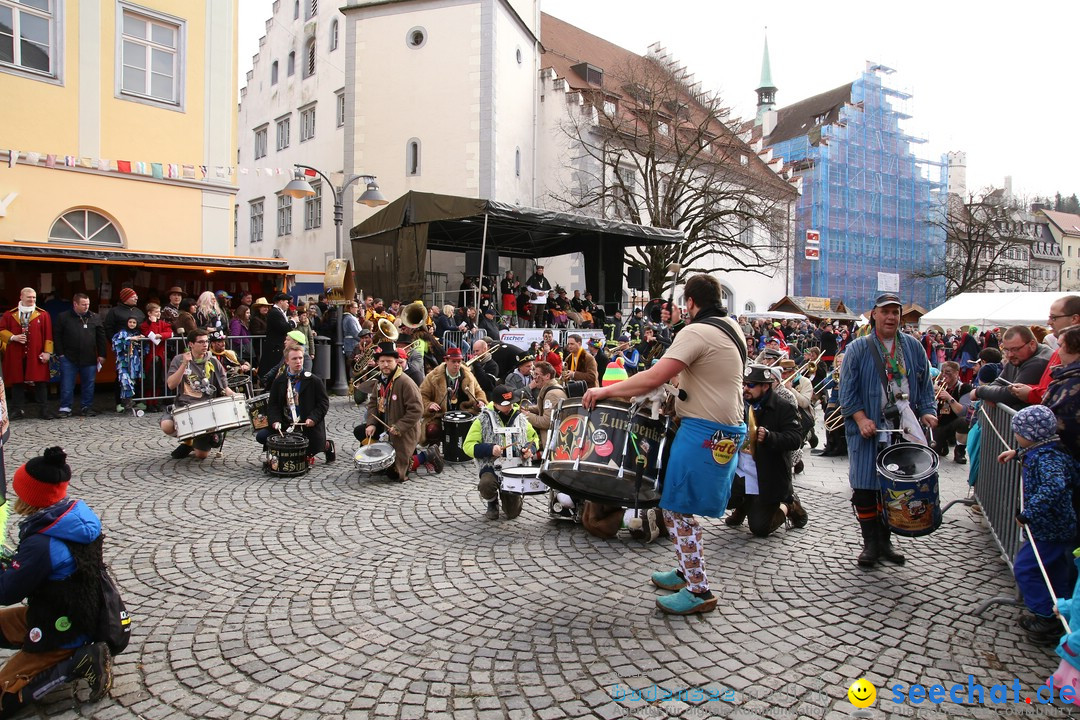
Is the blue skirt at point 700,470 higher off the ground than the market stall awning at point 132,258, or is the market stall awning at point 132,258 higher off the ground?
the market stall awning at point 132,258

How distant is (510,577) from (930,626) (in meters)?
2.53

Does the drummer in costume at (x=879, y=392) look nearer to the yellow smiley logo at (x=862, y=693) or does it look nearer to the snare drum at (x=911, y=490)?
the snare drum at (x=911, y=490)

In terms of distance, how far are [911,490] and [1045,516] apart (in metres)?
0.82

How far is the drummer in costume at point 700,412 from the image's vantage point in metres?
3.82

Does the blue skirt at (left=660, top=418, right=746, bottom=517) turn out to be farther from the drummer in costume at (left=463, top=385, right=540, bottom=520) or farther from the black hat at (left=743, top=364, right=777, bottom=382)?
the drummer in costume at (left=463, top=385, right=540, bottom=520)

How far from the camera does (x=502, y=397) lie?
25.1ft

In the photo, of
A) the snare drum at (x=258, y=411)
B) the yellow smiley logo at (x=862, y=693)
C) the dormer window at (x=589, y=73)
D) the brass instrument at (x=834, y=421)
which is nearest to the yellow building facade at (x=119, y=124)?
the snare drum at (x=258, y=411)

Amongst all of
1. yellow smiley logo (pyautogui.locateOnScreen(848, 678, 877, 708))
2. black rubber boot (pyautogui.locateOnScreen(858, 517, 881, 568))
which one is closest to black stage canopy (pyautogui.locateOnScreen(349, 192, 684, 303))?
black rubber boot (pyautogui.locateOnScreen(858, 517, 881, 568))

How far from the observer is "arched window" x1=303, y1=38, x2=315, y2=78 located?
31797 mm

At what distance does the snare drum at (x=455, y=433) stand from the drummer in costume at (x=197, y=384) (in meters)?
2.53

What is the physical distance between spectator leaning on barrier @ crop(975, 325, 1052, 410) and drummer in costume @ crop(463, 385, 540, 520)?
12.0ft

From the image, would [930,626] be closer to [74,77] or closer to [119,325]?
[119,325]

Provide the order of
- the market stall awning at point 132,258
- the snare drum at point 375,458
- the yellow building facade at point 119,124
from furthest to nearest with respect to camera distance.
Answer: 1. the yellow building facade at point 119,124
2. the market stall awning at point 132,258
3. the snare drum at point 375,458

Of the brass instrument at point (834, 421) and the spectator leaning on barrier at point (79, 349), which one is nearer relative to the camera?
the brass instrument at point (834, 421)
